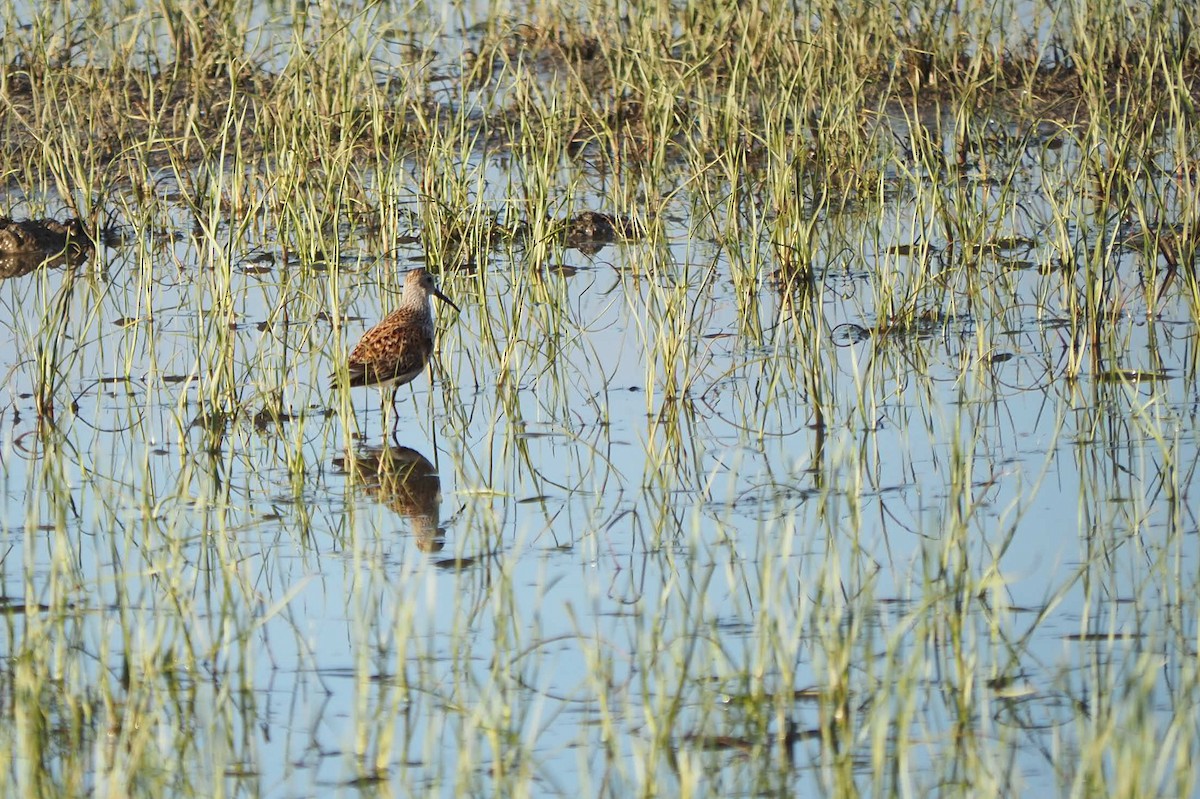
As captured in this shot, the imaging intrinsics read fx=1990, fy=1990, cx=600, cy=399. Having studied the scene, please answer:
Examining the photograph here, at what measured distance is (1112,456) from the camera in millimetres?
6148

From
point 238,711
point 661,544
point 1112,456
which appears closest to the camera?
point 238,711

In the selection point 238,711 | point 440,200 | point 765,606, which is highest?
point 440,200

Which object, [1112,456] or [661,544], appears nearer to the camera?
[661,544]

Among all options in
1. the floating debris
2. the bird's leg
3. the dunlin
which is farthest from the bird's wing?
the floating debris

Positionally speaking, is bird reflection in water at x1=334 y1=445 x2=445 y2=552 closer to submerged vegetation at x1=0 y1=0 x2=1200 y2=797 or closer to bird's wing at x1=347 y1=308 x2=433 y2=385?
submerged vegetation at x1=0 y1=0 x2=1200 y2=797

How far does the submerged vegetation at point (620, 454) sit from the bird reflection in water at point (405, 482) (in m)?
0.02

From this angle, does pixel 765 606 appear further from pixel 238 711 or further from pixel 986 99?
pixel 986 99

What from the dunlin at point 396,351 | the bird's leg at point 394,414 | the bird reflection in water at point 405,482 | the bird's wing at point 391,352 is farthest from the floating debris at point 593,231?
the bird reflection in water at point 405,482

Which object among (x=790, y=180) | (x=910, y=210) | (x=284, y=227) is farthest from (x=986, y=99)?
(x=284, y=227)

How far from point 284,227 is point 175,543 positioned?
4345 mm

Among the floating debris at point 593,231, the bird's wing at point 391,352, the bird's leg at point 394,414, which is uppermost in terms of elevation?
the floating debris at point 593,231

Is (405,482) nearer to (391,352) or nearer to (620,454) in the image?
(620,454)

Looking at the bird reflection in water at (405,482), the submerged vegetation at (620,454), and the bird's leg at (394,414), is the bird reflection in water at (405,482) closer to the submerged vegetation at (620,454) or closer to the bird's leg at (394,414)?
the submerged vegetation at (620,454)

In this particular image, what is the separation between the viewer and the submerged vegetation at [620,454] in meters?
4.13
